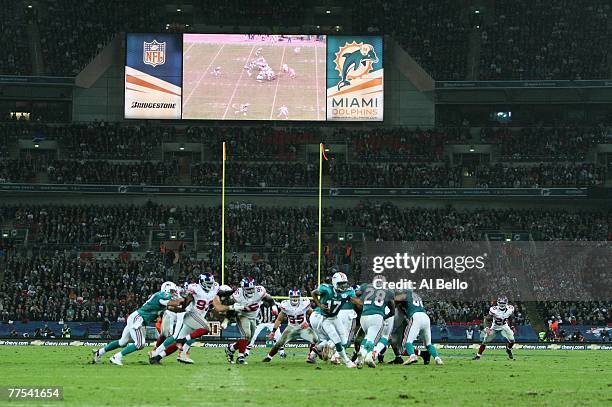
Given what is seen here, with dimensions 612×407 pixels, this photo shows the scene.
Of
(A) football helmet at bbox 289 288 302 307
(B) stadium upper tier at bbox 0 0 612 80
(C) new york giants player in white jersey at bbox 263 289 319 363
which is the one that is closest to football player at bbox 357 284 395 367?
(C) new york giants player in white jersey at bbox 263 289 319 363

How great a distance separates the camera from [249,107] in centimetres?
6188

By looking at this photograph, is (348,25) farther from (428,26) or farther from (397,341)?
(397,341)

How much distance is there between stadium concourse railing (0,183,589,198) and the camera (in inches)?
2352

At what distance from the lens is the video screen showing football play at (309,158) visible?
50.0 meters

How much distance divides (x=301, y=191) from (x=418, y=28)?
14.3 m

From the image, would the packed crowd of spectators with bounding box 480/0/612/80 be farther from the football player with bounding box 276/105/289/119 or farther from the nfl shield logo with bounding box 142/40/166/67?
the nfl shield logo with bounding box 142/40/166/67

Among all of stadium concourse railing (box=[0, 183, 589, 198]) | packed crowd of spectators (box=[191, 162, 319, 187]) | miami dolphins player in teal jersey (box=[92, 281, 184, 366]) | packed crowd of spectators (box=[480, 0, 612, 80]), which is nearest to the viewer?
miami dolphins player in teal jersey (box=[92, 281, 184, 366])

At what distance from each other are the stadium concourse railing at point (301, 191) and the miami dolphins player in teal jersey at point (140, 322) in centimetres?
3488

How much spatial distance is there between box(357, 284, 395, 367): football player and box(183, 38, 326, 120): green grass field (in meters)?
37.4

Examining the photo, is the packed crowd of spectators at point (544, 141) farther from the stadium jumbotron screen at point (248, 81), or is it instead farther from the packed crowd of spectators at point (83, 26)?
the packed crowd of spectators at point (83, 26)

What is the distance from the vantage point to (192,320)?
82.7 ft

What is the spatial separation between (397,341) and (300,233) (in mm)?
30421

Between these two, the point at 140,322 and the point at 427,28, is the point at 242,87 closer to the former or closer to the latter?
the point at 427,28

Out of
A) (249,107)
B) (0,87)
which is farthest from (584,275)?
(0,87)
